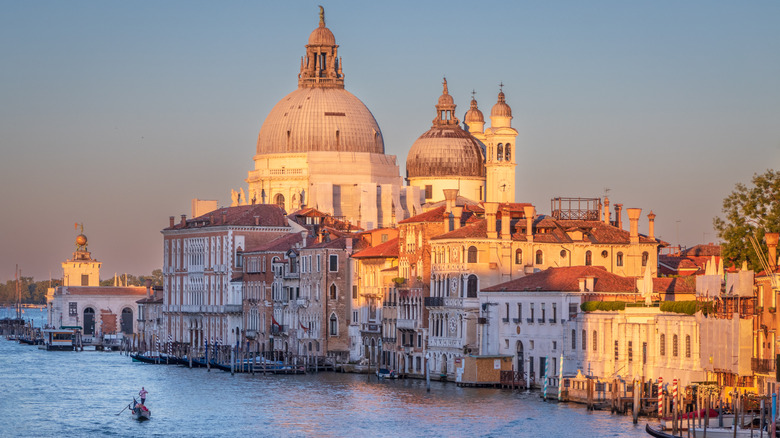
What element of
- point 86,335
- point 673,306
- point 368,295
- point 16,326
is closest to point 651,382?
point 673,306

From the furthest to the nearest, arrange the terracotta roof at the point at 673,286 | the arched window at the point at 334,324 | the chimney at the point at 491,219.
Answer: the arched window at the point at 334,324 → the chimney at the point at 491,219 → the terracotta roof at the point at 673,286

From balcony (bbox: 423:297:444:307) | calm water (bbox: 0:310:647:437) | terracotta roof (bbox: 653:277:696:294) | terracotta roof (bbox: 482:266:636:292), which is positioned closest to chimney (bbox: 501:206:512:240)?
terracotta roof (bbox: 482:266:636:292)

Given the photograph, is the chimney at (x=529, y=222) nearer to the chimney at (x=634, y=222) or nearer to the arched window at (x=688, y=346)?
the chimney at (x=634, y=222)

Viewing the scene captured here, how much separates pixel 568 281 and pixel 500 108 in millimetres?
Answer: 38637

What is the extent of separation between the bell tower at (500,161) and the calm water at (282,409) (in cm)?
2773

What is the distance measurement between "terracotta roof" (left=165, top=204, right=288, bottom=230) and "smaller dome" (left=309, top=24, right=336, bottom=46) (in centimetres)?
1625

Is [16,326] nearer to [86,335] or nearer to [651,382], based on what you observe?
[86,335]

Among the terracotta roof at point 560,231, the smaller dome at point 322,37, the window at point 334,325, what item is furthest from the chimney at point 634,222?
the smaller dome at point 322,37

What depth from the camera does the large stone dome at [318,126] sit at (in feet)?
385

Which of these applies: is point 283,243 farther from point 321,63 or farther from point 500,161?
point 321,63

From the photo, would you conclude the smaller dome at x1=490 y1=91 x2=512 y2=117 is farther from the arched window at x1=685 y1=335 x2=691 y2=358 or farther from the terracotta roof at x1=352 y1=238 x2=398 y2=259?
the arched window at x1=685 y1=335 x2=691 y2=358

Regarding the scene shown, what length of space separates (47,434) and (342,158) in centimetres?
6106

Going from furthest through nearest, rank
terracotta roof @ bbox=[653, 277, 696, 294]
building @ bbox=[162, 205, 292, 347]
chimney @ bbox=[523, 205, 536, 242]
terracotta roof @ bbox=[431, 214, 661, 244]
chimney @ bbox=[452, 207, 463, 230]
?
building @ bbox=[162, 205, 292, 347] → chimney @ bbox=[452, 207, 463, 230] → terracotta roof @ bbox=[431, 214, 661, 244] → chimney @ bbox=[523, 205, 536, 242] → terracotta roof @ bbox=[653, 277, 696, 294]

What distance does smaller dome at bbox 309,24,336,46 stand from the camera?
397 ft
